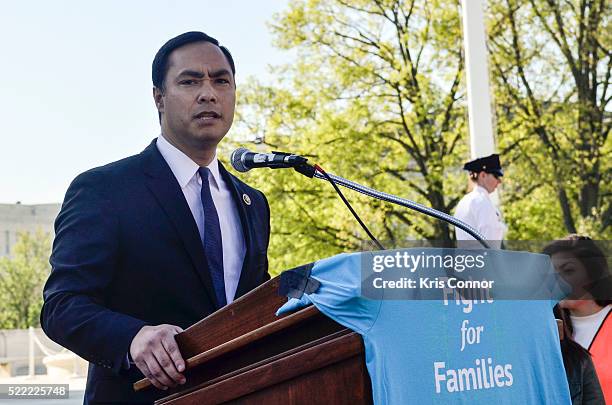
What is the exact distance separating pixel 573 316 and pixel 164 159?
2.08 m

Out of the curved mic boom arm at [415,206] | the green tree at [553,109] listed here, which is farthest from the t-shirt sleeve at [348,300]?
the green tree at [553,109]

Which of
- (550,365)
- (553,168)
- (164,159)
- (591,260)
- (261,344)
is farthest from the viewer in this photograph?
(553,168)

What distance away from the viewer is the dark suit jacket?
1729mm

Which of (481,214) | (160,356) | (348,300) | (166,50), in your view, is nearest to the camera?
(348,300)

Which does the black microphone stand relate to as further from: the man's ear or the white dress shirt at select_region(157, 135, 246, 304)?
the man's ear

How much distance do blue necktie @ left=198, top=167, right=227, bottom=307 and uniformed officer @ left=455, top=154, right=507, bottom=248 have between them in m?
5.08

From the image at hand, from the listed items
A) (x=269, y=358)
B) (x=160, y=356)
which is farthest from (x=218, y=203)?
(x=269, y=358)

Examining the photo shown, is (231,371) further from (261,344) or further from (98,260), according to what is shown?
(98,260)

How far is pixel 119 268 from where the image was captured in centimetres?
187

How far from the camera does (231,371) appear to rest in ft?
4.93

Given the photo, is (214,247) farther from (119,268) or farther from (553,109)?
(553,109)

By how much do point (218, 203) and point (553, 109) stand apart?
14.5 m

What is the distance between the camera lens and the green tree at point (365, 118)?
15.9 metres

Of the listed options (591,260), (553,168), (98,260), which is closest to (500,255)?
(98,260)
